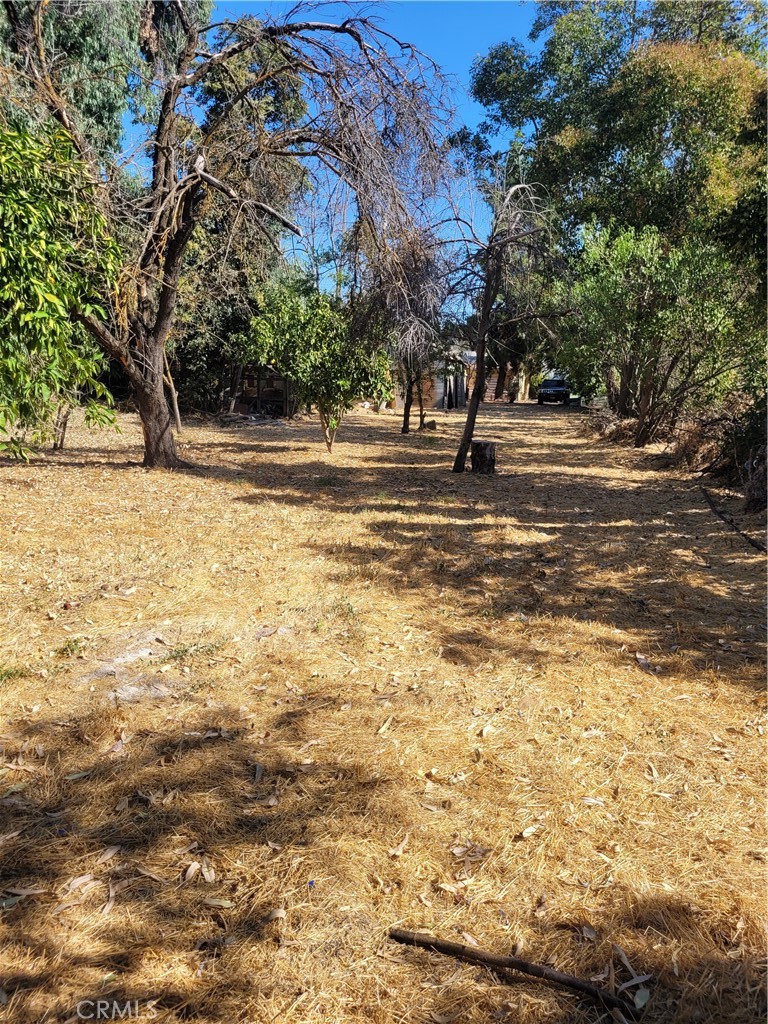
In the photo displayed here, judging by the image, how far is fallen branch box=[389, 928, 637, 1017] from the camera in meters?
1.90

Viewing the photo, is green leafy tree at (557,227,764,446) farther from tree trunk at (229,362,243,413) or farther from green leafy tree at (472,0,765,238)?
tree trunk at (229,362,243,413)

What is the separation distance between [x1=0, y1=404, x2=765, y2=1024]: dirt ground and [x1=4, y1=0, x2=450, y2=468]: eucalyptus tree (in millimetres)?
3791

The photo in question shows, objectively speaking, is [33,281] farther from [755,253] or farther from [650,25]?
[650,25]

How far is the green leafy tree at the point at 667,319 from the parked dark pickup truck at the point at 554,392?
78.0 ft

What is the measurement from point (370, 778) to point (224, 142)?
326 inches

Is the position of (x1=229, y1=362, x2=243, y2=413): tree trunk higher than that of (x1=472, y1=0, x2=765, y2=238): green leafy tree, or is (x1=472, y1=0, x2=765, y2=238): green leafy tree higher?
(x1=472, y1=0, x2=765, y2=238): green leafy tree

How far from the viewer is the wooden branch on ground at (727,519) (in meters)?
6.79

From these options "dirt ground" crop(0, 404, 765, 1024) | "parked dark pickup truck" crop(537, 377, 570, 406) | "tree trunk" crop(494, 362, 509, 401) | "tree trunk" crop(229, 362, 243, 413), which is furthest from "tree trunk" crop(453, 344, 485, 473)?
"tree trunk" crop(494, 362, 509, 401)

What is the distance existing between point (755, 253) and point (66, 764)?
11199 mm

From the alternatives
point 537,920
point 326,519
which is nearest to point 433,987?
point 537,920

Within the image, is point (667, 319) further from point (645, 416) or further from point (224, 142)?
point (224, 142)

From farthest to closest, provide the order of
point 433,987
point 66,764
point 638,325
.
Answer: point 638,325, point 66,764, point 433,987

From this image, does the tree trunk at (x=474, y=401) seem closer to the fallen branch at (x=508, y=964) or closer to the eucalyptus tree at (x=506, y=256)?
the eucalyptus tree at (x=506, y=256)

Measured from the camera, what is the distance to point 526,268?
1048 cm
